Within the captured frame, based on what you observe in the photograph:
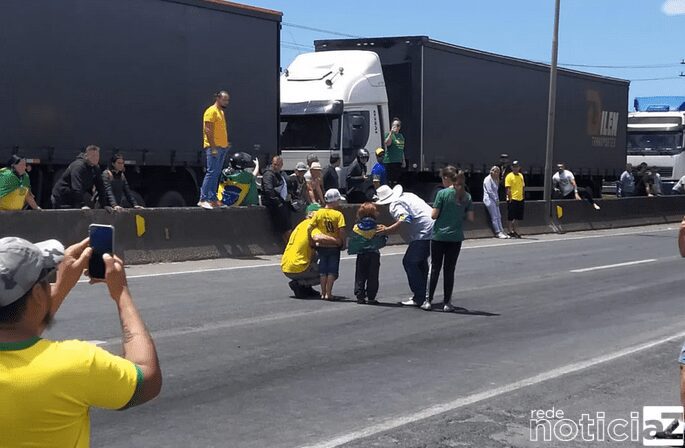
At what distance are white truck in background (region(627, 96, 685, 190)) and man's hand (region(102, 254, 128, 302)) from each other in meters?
41.6

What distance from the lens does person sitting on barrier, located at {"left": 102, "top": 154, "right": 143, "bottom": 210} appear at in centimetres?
1656

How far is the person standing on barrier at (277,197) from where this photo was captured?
19.1 metres

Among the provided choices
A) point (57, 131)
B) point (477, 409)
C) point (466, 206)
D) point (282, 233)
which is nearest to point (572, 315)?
point (466, 206)

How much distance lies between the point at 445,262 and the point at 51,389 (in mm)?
10068

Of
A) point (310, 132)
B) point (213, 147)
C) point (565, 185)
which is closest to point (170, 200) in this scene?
point (213, 147)

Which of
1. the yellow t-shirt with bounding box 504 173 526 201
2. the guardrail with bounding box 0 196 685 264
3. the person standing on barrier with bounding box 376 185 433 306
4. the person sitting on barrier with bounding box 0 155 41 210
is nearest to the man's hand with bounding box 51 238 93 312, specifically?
the person standing on barrier with bounding box 376 185 433 306

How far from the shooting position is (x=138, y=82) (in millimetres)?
20172

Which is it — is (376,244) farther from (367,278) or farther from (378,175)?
(378,175)

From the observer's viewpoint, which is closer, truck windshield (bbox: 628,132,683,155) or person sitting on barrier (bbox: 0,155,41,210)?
person sitting on barrier (bbox: 0,155,41,210)

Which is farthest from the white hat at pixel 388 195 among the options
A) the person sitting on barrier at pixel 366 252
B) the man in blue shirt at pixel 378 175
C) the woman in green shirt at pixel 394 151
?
the woman in green shirt at pixel 394 151

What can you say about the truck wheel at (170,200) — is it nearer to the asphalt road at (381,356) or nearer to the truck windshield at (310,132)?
the asphalt road at (381,356)

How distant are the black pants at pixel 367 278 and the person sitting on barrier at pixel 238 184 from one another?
6205mm

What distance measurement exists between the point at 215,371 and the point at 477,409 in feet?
7.41

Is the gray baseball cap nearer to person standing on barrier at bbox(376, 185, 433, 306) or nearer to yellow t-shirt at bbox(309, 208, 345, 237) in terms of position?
person standing on barrier at bbox(376, 185, 433, 306)
